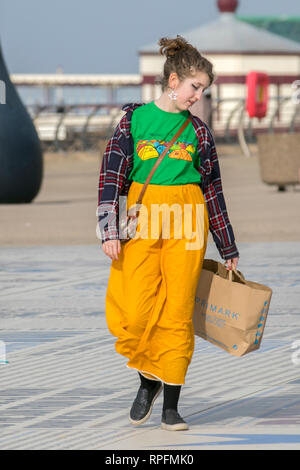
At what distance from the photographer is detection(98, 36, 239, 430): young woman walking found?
5.01 meters

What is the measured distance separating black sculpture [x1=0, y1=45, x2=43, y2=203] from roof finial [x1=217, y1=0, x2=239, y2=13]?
36.4 meters

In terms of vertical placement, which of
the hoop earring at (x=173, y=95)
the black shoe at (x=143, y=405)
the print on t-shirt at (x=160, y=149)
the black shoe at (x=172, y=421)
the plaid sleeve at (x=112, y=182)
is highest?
the hoop earring at (x=173, y=95)

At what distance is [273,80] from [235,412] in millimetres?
45563

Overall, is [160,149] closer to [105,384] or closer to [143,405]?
[143,405]

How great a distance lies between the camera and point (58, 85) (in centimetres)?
4391

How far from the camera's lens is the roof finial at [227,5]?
53.1m

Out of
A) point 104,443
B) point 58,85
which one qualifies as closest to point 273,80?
point 58,85

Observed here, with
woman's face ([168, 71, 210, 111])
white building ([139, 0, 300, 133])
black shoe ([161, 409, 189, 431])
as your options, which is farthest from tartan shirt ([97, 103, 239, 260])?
white building ([139, 0, 300, 133])

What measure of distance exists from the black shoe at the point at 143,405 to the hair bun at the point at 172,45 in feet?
4.40

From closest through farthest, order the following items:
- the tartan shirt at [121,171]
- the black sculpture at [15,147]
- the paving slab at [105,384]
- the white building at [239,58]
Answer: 1. the paving slab at [105,384]
2. the tartan shirt at [121,171]
3. the black sculpture at [15,147]
4. the white building at [239,58]

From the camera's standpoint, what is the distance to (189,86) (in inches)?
197

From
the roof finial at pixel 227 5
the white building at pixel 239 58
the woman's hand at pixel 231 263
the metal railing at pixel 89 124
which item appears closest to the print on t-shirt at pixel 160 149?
the woman's hand at pixel 231 263

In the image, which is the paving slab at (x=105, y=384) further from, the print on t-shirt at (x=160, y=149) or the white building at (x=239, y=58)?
the white building at (x=239, y=58)

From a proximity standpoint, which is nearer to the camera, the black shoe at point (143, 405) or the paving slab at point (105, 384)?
the paving slab at point (105, 384)
